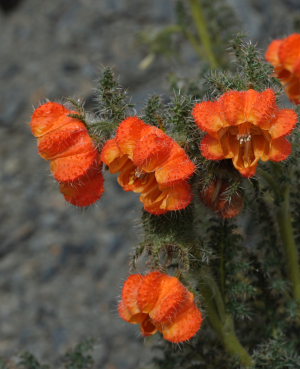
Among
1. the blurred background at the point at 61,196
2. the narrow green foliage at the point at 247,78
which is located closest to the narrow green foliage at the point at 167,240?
the narrow green foliage at the point at 247,78

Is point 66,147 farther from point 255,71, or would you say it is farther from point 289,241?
point 289,241

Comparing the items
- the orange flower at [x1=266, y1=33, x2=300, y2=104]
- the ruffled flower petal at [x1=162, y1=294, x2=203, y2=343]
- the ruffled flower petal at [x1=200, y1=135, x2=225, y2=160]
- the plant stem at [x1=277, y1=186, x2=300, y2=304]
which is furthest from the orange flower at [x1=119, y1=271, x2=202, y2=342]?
the orange flower at [x1=266, y1=33, x2=300, y2=104]

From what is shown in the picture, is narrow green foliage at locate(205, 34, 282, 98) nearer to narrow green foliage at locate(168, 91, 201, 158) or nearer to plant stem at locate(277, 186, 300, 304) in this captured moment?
narrow green foliage at locate(168, 91, 201, 158)

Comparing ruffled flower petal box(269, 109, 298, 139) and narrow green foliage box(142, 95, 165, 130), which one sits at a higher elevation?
narrow green foliage box(142, 95, 165, 130)

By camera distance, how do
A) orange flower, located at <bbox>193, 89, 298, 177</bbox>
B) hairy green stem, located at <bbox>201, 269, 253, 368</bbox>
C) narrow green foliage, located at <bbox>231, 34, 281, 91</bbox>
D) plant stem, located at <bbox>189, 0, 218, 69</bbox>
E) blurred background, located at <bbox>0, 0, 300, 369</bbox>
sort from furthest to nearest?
blurred background, located at <bbox>0, 0, 300, 369</bbox> → plant stem, located at <bbox>189, 0, 218, 69</bbox> → hairy green stem, located at <bbox>201, 269, 253, 368</bbox> → narrow green foliage, located at <bbox>231, 34, 281, 91</bbox> → orange flower, located at <bbox>193, 89, 298, 177</bbox>

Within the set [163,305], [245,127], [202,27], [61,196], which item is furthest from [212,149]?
[61,196]
